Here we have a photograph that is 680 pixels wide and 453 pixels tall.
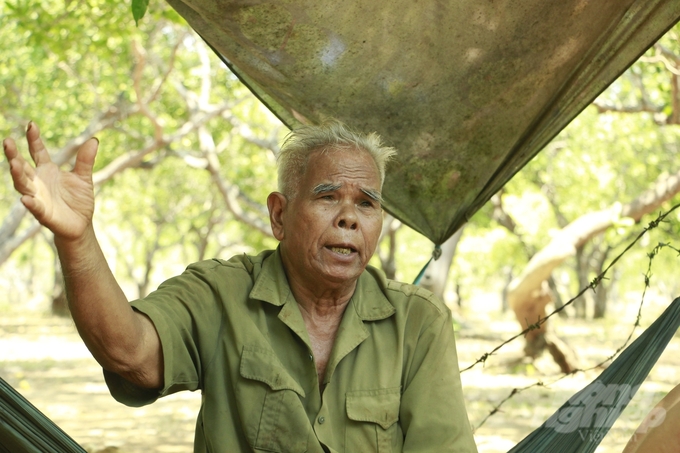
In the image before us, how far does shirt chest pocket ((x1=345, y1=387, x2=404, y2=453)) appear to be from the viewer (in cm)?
228

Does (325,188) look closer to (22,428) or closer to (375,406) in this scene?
(375,406)

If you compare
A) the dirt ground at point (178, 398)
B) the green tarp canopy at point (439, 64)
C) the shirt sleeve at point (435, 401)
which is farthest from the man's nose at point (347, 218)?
the dirt ground at point (178, 398)

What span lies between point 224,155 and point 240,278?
15.4 metres

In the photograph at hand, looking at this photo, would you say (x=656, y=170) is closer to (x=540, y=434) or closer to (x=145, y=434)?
(x=145, y=434)

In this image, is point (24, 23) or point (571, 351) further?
point (571, 351)

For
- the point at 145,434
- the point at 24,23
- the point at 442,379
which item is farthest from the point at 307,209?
the point at 24,23

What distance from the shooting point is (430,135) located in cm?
299

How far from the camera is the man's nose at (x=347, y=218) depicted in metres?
2.39

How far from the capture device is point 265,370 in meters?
2.27

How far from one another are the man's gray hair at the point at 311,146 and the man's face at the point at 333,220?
3 centimetres

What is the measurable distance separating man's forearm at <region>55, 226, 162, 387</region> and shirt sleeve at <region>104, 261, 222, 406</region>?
5 cm

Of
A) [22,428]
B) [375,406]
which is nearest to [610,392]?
[375,406]

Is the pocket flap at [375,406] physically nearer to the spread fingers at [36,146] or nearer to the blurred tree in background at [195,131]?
the spread fingers at [36,146]

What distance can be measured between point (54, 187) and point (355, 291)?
1104mm
